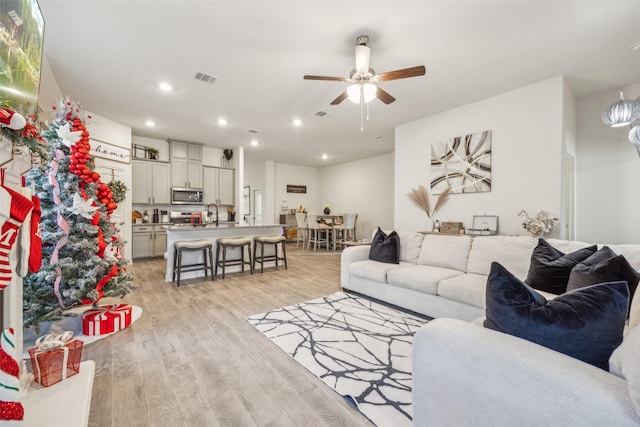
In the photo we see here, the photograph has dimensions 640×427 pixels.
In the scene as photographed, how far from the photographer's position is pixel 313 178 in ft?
32.9

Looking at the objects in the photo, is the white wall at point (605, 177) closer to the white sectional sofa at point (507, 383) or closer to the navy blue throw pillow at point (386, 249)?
the navy blue throw pillow at point (386, 249)

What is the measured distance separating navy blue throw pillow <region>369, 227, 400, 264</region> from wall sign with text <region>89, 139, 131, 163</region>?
16.1 feet

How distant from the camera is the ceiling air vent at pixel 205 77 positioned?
327cm

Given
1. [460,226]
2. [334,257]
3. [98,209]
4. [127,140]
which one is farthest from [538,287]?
[127,140]

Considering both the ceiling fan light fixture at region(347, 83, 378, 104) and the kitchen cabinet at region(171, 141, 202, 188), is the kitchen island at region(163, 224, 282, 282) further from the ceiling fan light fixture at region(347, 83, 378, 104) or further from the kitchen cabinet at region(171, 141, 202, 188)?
the ceiling fan light fixture at region(347, 83, 378, 104)

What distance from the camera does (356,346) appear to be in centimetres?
217

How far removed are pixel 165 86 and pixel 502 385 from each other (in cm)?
442

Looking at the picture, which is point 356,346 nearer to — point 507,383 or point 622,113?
point 507,383

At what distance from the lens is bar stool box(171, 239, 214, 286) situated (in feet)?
12.8

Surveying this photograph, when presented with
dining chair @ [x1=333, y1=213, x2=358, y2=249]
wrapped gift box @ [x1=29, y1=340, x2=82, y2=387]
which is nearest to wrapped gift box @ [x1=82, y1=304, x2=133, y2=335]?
wrapped gift box @ [x1=29, y1=340, x2=82, y2=387]

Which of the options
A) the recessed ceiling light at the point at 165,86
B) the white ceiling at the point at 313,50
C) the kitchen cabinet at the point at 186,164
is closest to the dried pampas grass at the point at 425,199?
the white ceiling at the point at 313,50

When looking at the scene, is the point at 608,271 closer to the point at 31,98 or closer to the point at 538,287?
the point at 538,287

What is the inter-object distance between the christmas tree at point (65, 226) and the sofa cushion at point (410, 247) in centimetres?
326

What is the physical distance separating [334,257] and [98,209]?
4846 mm
